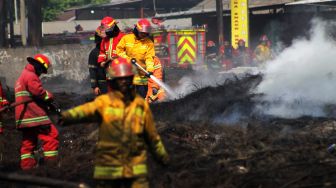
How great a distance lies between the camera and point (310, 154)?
7.40 m

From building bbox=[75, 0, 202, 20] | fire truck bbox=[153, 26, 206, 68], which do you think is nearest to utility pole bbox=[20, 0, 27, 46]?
fire truck bbox=[153, 26, 206, 68]

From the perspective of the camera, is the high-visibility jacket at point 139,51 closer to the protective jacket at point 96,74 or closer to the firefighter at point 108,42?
the firefighter at point 108,42

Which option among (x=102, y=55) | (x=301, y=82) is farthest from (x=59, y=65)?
(x=301, y=82)

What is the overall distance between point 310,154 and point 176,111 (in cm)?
405

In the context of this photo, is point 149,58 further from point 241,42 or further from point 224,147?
point 241,42

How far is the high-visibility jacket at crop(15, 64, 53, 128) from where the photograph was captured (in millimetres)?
8297

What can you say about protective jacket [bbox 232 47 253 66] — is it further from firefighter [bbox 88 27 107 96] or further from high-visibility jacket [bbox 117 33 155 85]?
high-visibility jacket [bbox 117 33 155 85]

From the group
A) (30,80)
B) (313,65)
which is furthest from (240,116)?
(30,80)

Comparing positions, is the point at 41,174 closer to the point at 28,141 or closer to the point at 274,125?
the point at 28,141

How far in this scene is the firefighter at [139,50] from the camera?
10.6 meters

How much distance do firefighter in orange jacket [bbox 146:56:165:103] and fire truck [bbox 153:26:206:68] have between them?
15.3m

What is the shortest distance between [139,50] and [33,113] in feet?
8.97

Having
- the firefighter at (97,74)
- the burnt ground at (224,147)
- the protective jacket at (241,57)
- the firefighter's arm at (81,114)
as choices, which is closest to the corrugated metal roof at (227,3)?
the protective jacket at (241,57)

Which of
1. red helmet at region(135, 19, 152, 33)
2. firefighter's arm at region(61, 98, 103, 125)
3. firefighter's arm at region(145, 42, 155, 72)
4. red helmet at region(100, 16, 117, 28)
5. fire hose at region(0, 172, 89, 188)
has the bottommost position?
fire hose at region(0, 172, 89, 188)
